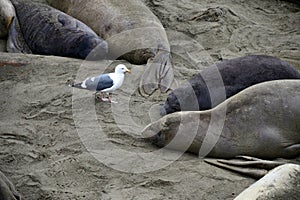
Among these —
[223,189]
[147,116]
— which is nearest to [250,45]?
[147,116]

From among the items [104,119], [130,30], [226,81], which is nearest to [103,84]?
[104,119]

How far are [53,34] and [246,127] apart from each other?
2664mm

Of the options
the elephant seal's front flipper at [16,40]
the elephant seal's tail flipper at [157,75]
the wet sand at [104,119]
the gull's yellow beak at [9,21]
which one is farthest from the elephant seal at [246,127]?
the gull's yellow beak at [9,21]

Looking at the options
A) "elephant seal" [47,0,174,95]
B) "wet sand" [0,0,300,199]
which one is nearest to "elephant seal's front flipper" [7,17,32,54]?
"wet sand" [0,0,300,199]

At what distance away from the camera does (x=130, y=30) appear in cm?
659

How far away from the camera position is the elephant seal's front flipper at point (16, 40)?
6461 millimetres

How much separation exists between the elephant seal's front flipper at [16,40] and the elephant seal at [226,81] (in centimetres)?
200

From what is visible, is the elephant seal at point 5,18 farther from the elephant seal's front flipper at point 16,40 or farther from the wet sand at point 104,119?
the wet sand at point 104,119

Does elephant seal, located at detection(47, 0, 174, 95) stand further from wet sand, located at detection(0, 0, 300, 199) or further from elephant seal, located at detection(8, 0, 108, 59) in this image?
elephant seal, located at detection(8, 0, 108, 59)

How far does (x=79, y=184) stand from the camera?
4.01 meters

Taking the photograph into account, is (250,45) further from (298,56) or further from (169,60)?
(169,60)

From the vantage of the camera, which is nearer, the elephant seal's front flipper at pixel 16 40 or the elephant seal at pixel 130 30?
the elephant seal at pixel 130 30

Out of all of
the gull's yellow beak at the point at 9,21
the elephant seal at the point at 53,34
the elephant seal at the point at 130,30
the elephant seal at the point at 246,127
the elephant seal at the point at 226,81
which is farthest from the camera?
the gull's yellow beak at the point at 9,21

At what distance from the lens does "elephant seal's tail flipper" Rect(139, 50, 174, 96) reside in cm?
549
